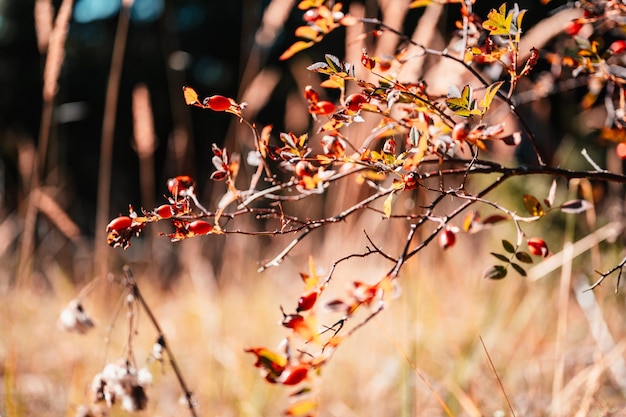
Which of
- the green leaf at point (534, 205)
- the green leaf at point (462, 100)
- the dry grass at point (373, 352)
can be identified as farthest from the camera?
the dry grass at point (373, 352)

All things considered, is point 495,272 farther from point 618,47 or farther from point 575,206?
point 618,47

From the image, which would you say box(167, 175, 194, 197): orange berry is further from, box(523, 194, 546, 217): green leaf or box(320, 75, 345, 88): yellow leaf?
box(523, 194, 546, 217): green leaf

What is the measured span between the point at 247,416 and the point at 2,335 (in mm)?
983

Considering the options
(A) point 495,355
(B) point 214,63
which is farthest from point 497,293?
(B) point 214,63

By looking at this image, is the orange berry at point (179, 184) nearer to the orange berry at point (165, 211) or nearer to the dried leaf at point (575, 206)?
the orange berry at point (165, 211)

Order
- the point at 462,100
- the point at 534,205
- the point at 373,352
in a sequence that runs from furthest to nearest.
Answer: the point at 373,352
the point at 534,205
the point at 462,100

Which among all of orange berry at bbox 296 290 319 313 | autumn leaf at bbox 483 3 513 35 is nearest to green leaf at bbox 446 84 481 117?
autumn leaf at bbox 483 3 513 35

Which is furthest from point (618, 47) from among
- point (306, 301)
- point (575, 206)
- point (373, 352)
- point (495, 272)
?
point (373, 352)

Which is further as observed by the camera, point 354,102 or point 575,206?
point 575,206

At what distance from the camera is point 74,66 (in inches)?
295

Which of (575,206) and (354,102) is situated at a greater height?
(354,102)

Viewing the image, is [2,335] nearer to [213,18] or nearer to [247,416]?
[247,416]

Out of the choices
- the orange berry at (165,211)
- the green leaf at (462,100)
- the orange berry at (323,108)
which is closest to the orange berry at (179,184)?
the orange berry at (165,211)

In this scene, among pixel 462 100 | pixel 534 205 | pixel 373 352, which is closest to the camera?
pixel 462 100
